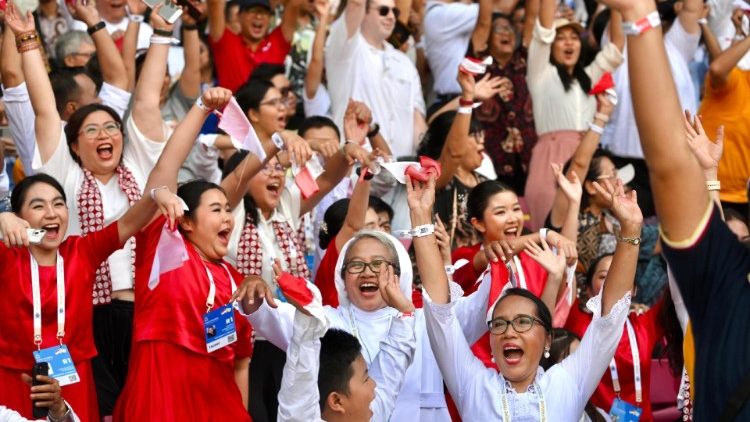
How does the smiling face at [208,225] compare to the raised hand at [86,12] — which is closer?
the smiling face at [208,225]

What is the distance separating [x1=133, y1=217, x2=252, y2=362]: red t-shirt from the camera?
204 inches

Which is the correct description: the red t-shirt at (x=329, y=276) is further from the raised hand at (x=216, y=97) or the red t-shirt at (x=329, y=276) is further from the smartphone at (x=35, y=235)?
the smartphone at (x=35, y=235)

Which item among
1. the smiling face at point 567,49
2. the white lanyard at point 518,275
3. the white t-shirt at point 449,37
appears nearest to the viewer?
the white lanyard at point 518,275

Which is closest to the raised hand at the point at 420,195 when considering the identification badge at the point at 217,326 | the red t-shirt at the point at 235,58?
the identification badge at the point at 217,326

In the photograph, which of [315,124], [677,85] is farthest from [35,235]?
[677,85]

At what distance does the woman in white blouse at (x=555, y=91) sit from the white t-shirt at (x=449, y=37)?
1.75 ft

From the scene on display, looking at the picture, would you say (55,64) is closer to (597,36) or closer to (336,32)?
(336,32)

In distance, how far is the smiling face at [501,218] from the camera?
6.16 m

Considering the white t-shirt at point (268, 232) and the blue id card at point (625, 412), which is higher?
the white t-shirt at point (268, 232)

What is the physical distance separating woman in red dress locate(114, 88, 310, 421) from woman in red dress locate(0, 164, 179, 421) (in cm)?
15

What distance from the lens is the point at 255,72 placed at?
309 inches

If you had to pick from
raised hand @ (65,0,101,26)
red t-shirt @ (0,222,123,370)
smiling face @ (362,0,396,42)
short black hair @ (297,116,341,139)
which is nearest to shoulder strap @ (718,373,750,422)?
red t-shirt @ (0,222,123,370)

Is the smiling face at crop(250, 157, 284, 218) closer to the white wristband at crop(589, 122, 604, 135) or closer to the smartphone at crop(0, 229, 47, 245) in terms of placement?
the smartphone at crop(0, 229, 47, 245)

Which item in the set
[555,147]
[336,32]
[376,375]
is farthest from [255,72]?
[376,375]
